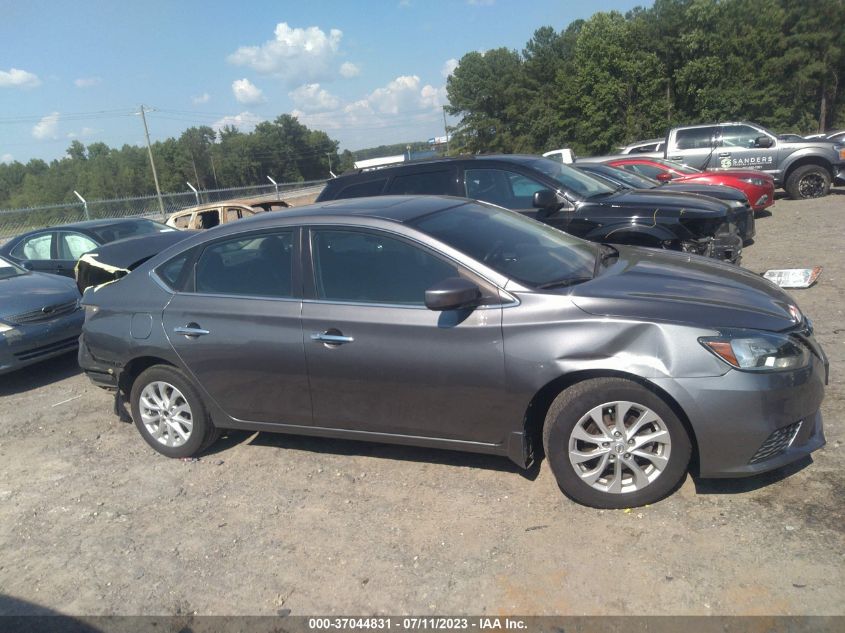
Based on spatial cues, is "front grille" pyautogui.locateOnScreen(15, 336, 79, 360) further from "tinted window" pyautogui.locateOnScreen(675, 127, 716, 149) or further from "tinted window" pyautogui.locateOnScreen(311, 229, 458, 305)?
"tinted window" pyautogui.locateOnScreen(675, 127, 716, 149)

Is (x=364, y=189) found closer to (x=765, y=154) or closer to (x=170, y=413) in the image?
(x=170, y=413)

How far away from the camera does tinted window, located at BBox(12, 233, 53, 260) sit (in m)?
10.2

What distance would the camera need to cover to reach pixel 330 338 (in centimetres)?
396

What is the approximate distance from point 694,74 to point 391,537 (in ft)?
161

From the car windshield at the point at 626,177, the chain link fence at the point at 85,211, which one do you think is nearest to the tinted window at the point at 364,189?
the car windshield at the point at 626,177

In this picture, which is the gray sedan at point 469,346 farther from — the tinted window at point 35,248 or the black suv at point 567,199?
the tinted window at point 35,248

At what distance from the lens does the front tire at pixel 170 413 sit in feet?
15.2

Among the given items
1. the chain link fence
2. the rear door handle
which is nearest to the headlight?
the rear door handle

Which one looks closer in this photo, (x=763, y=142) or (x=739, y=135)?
(x=763, y=142)

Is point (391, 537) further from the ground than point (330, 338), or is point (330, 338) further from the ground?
point (330, 338)

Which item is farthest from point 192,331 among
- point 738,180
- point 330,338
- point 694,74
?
point 694,74

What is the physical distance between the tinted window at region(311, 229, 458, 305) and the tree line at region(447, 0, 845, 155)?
152 feet

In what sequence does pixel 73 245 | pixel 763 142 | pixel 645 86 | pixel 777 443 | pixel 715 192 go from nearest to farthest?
pixel 777 443 → pixel 715 192 → pixel 73 245 → pixel 763 142 → pixel 645 86

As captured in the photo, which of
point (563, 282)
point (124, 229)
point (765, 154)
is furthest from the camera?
point (765, 154)
